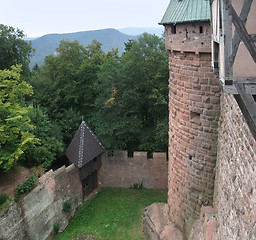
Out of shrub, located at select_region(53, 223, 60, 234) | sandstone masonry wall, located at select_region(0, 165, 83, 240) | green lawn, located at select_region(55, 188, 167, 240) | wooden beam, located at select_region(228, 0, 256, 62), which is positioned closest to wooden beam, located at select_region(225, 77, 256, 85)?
wooden beam, located at select_region(228, 0, 256, 62)

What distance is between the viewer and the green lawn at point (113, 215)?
12.2m

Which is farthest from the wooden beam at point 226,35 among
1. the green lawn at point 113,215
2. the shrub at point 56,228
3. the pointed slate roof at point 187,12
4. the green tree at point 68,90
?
the green tree at point 68,90

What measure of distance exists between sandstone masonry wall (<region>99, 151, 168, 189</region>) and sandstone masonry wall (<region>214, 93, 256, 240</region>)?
805 centimetres

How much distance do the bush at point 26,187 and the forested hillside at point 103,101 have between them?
1.79 metres

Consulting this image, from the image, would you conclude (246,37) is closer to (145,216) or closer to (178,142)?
(178,142)

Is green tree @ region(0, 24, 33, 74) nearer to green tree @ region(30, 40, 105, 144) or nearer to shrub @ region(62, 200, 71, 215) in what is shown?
green tree @ region(30, 40, 105, 144)

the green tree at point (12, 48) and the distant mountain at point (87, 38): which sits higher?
the distant mountain at point (87, 38)

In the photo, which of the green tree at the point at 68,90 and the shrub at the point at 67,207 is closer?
the shrub at the point at 67,207

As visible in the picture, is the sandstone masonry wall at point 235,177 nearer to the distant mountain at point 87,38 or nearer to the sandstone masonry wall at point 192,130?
the sandstone masonry wall at point 192,130

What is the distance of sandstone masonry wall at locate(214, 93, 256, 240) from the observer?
4.18 m

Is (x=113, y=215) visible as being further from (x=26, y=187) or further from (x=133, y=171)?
(x=26, y=187)

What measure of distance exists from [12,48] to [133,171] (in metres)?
12.0

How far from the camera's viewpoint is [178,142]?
329 inches

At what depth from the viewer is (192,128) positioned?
25.2 feet
